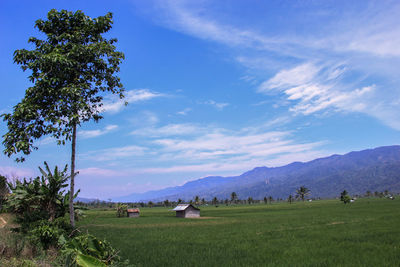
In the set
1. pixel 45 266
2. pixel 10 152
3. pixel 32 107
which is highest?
pixel 32 107

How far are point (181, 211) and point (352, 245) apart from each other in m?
59.7

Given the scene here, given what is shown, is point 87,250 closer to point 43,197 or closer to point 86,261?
point 86,261

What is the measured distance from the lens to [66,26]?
15922mm

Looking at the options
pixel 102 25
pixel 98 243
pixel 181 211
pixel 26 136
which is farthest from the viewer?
pixel 181 211

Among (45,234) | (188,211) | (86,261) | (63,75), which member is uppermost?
(63,75)

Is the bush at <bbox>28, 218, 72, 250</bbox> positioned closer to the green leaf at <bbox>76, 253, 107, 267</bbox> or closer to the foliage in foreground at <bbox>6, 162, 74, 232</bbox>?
the foliage in foreground at <bbox>6, 162, 74, 232</bbox>

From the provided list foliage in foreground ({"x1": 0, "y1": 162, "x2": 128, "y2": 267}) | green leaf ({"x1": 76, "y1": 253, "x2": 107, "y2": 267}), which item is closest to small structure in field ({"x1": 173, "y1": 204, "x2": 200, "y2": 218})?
foliage in foreground ({"x1": 0, "y1": 162, "x2": 128, "y2": 267})

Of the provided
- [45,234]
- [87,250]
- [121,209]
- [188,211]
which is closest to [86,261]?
[87,250]

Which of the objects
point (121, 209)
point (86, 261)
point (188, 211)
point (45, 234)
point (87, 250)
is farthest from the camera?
point (121, 209)

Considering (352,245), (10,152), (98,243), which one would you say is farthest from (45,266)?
(352,245)

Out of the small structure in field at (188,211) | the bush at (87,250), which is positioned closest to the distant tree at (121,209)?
the small structure in field at (188,211)

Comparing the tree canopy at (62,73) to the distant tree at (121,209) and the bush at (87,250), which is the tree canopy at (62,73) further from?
the distant tree at (121,209)

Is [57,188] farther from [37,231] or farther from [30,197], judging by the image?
[37,231]

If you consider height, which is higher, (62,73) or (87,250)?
(62,73)
